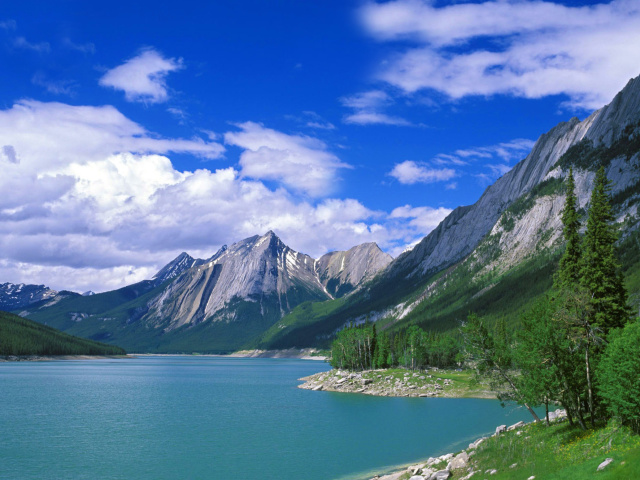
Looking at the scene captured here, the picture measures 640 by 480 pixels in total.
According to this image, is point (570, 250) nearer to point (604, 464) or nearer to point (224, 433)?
point (604, 464)

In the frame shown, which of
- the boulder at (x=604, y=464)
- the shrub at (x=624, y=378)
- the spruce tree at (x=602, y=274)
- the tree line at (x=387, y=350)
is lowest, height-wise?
the tree line at (x=387, y=350)

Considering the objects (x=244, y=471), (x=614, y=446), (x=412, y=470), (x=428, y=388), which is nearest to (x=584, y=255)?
(x=614, y=446)

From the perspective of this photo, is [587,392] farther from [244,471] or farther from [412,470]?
[244,471]

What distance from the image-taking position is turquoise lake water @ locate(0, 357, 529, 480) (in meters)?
48.6

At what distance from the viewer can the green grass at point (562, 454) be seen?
29270 mm

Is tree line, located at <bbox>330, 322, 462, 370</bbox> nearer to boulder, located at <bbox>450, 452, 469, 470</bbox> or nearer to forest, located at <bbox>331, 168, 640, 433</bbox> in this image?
forest, located at <bbox>331, 168, 640, 433</bbox>

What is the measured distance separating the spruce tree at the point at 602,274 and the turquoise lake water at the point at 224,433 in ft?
78.6

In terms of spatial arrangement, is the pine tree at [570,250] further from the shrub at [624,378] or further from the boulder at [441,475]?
the boulder at [441,475]

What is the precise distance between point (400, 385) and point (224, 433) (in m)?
61.9

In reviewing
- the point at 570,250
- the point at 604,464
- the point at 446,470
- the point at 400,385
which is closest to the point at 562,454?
the point at 604,464

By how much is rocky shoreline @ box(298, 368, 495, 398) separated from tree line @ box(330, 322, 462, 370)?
1523 cm

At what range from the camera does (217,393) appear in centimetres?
11975

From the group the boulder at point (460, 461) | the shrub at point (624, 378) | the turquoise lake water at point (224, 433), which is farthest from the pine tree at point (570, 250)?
the turquoise lake water at point (224, 433)

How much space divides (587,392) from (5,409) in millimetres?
90310
